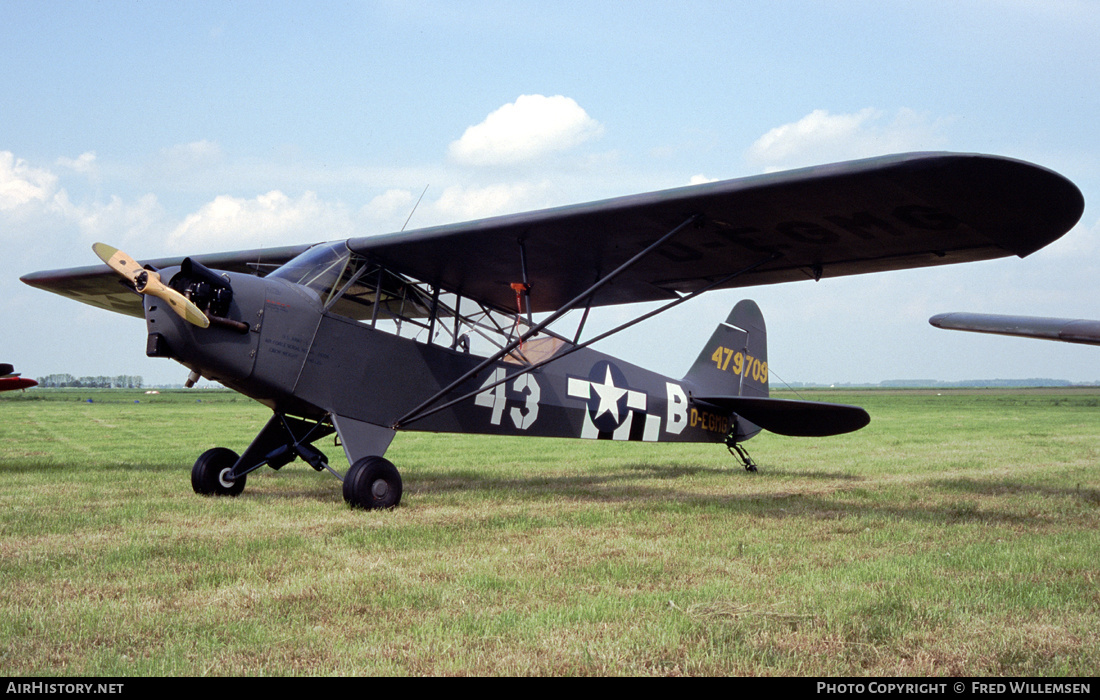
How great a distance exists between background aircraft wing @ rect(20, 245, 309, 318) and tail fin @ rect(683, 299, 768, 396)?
604 cm

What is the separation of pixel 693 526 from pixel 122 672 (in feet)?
14.2

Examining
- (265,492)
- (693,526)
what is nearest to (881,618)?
(693,526)

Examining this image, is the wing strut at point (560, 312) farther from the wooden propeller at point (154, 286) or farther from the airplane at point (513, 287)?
the wooden propeller at point (154, 286)

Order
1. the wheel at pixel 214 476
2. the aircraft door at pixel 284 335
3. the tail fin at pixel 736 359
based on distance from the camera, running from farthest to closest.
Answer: the tail fin at pixel 736 359, the wheel at pixel 214 476, the aircraft door at pixel 284 335

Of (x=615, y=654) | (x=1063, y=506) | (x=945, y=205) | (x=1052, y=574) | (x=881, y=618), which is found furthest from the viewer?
(x=1063, y=506)

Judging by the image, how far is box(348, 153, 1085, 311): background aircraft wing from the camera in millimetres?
5762

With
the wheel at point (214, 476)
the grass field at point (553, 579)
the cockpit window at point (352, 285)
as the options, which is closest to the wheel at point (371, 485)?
the grass field at point (553, 579)

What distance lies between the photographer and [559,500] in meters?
7.85

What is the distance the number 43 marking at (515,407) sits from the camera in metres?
8.83

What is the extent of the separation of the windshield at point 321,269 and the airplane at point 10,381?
6.53m

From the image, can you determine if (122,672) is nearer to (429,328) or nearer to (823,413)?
(429,328)

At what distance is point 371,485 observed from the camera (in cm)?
693

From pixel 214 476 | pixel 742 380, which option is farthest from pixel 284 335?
pixel 742 380

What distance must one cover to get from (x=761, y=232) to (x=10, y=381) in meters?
11.7
